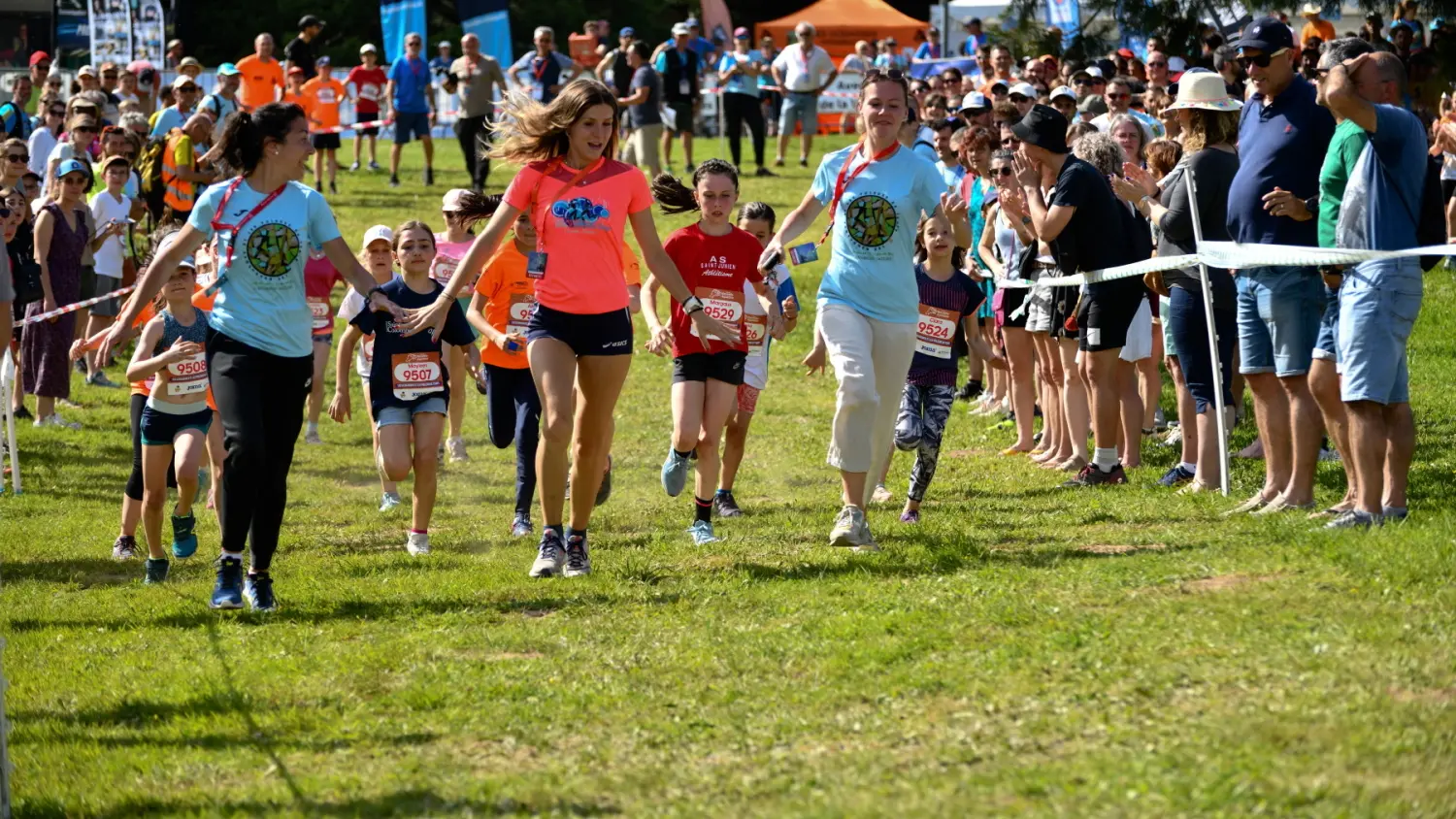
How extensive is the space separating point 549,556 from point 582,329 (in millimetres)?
1079

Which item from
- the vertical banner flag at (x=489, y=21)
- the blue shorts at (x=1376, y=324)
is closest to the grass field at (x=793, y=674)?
the blue shorts at (x=1376, y=324)

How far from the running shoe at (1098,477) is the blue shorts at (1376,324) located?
109 inches

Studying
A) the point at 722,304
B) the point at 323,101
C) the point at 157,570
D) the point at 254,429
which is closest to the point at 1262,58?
the point at 722,304

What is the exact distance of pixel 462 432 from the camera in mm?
14859

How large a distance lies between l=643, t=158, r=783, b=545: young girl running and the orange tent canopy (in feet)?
91.1

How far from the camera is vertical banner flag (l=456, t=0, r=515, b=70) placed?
29.8 m

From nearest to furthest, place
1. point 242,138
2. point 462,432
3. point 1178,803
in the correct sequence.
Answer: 1. point 1178,803
2. point 242,138
3. point 462,432

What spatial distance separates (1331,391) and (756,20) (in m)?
41.6

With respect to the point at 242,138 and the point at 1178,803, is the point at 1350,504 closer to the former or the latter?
the point at 1178,803

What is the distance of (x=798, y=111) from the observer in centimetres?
2641

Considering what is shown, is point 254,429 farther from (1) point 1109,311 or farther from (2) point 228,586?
(1) point 1109,311

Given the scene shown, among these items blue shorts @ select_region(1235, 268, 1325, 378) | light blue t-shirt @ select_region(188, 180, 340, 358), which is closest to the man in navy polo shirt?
blue shorts @ select_region(1235, 268, 1325, 378)

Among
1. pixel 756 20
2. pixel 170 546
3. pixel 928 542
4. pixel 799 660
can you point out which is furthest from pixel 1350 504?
pixel 756 20

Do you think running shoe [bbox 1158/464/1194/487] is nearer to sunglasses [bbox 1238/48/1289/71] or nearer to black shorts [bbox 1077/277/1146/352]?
black shorts [bbox 1077/277/1146/352]
